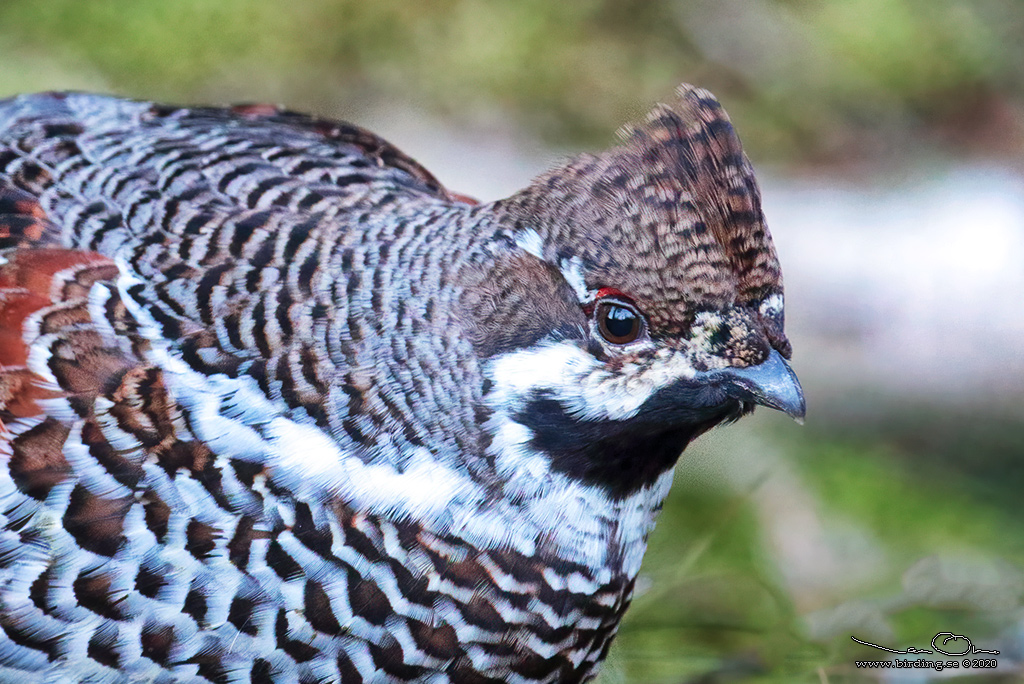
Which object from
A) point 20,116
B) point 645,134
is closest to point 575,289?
point 645,134

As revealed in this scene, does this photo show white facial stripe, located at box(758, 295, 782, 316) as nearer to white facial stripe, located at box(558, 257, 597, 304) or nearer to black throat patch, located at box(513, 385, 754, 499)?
black throat patch, located at box(513, 385, 754, 499)

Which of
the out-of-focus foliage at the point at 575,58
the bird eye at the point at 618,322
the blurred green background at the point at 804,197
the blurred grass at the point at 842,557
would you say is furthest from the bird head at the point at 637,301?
the out-of-focus foliage at the point at 575,58

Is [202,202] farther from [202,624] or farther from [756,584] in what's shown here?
[756,584]
